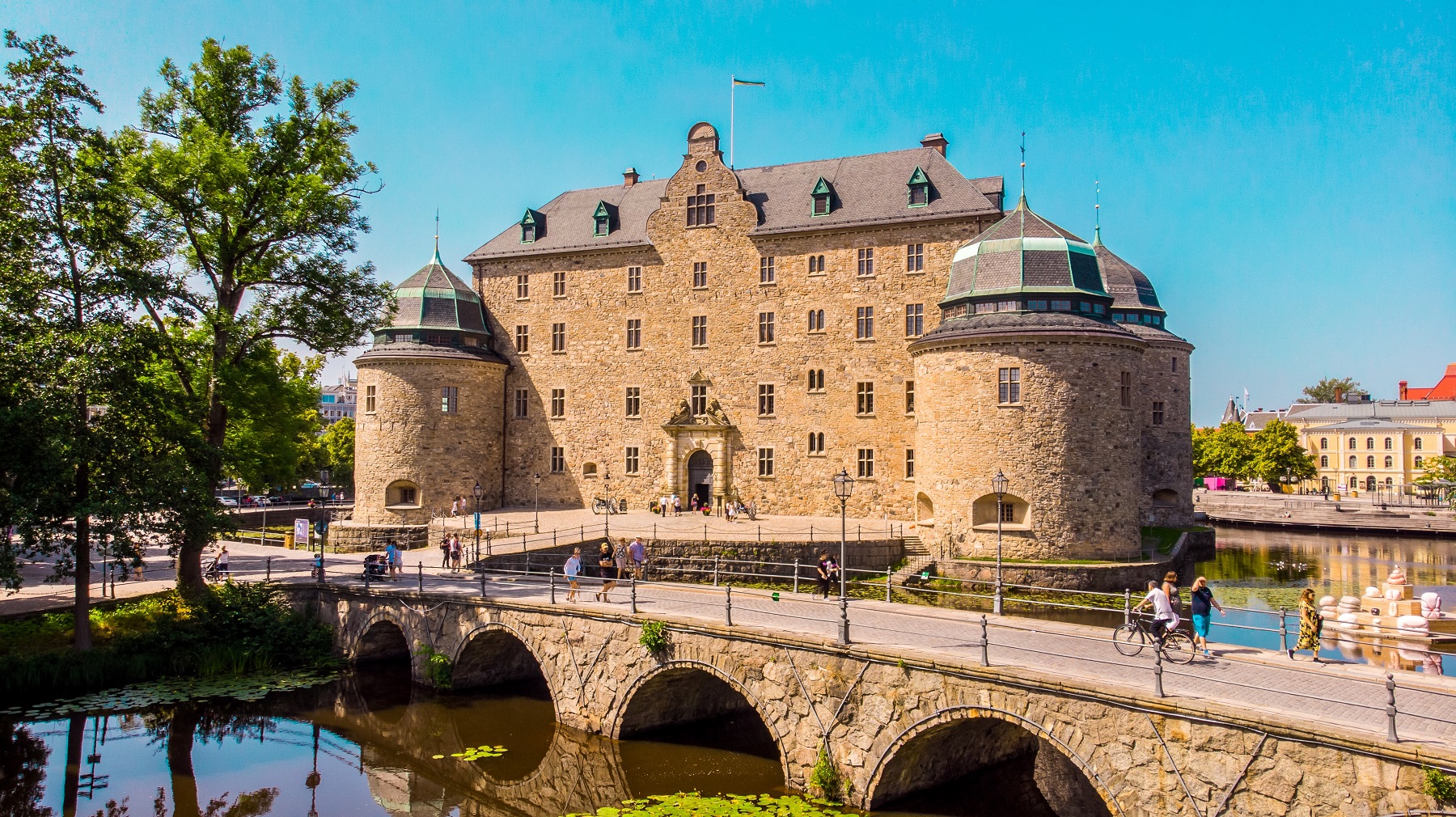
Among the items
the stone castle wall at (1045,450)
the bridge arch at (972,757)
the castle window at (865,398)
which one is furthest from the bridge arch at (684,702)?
the castle window at (865,398)

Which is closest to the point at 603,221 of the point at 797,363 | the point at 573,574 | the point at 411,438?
the point at 797,363

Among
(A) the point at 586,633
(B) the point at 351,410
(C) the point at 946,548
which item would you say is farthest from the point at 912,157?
(B) the point at 351,410

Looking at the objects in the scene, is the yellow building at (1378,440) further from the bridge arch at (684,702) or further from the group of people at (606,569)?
the bridge arch at (684,702)

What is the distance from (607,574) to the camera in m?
21.6

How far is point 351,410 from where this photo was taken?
152 metres

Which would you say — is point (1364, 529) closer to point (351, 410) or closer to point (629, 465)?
point (629, 465)

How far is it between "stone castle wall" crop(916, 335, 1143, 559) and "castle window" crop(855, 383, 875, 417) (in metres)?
5.91

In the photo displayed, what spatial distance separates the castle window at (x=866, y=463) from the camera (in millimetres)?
35125

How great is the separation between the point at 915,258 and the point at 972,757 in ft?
73.8

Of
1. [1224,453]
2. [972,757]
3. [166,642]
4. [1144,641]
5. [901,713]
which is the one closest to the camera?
[901,713]

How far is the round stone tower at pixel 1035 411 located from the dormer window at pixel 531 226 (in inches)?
771

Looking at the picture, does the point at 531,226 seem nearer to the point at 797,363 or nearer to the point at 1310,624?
the point at 797,363

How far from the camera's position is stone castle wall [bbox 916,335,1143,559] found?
2817cm

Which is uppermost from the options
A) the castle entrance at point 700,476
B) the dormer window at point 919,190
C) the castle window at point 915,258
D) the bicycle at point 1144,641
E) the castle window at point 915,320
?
the dormer window at point 919,190
